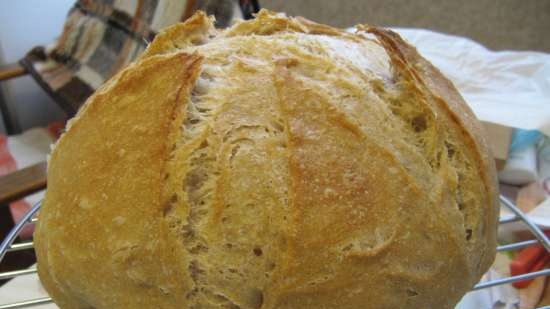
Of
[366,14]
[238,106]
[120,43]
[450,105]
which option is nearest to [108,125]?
[238,106]

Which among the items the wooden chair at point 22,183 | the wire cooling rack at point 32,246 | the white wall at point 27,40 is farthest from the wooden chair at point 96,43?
the wire cooling rack at point 32,246

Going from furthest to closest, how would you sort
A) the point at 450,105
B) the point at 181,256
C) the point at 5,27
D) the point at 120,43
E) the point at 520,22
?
the point at 520,22 < the point at 5,27 < the point at 120,43 < the point at 450,105 < the point at 181,256

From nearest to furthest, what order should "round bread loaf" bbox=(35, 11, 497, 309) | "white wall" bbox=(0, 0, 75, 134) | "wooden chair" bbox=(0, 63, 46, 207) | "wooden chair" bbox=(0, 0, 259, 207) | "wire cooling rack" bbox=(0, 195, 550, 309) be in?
1. "round bread loaf" bbox=(35, 11, 497, 309)
2. "wire cooling rack" bbox=(0, 195, 550, 309)
3. "wooden chair" bbox=(0, 63, 46, 207)
4. "wooden chair" bbox=(0, 0, 259, 207)
5. "white wall" bbox=(0, 0, 75, 134)

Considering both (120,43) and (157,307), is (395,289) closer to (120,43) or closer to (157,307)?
(157,307)

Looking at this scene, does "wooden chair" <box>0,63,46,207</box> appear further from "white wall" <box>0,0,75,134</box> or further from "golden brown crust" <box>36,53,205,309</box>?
"white wall" <box>0,0,75,134</box>

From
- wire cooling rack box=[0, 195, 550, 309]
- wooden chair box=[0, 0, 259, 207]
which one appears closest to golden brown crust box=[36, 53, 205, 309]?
wire cooling rack box=[0, 195, 550, 309]

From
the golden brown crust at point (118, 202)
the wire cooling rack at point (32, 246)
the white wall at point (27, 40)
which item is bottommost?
the white wall at point (27, 40)

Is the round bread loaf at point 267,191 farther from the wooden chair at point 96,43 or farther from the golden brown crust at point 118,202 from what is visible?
the wooden chair at point 96,43
